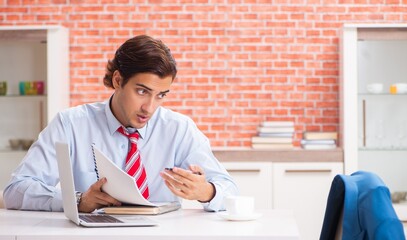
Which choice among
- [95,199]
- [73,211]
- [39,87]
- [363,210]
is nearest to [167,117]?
[95,199]

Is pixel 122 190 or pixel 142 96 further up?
pixel 142 96

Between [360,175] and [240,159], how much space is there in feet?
10.8

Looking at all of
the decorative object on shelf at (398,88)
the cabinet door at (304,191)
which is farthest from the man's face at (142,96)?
the decorative object on shelf at (398,88)

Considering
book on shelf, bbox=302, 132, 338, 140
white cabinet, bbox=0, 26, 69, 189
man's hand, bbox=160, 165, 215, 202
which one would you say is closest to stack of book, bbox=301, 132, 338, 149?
book on shelf, bbox=302, 132, 338, 140

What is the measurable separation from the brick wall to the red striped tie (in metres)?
2.57

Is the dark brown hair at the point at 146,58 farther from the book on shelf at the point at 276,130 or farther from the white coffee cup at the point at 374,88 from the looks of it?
the white coffee cup at the point at 374,88

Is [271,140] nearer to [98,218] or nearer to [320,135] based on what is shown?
[320,135]

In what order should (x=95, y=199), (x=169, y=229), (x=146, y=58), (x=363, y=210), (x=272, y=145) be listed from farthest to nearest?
(x=272, y=145) → (x=146, y=58) → (x=95, y=199) → (x=169, y=229) → (x=363, y=210)

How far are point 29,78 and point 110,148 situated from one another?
2612mm

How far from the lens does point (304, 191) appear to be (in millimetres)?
5020

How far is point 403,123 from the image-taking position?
206 inches

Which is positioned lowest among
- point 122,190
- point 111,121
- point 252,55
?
point 122,190

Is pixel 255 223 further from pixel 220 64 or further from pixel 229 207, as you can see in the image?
pixel 220 64

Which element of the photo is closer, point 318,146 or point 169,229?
point 169,229
